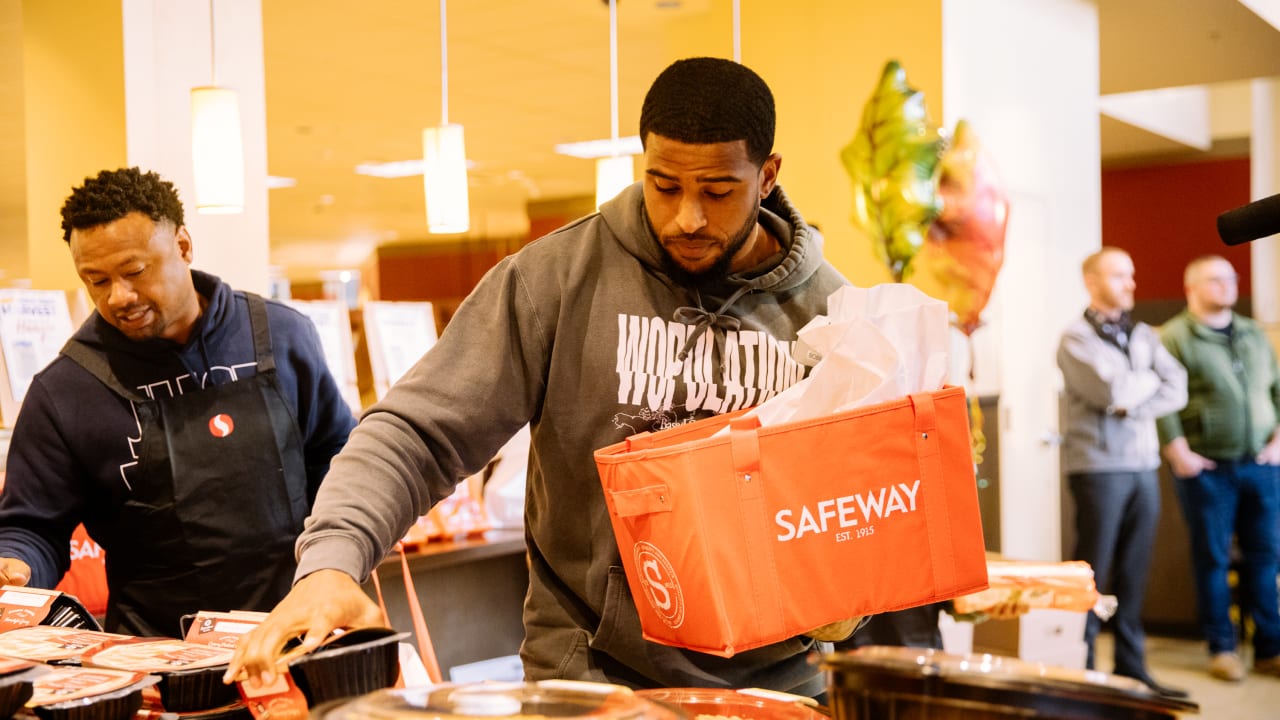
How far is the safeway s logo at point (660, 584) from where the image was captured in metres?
1.48

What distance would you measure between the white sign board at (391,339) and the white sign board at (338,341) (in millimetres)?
71

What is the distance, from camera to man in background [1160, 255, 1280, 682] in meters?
6.32

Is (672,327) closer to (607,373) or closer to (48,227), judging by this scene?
(607,373)

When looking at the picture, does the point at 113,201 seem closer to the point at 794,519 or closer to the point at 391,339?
the point at 794,519

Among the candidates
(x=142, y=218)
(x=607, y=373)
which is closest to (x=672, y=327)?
(x=607, y=373)

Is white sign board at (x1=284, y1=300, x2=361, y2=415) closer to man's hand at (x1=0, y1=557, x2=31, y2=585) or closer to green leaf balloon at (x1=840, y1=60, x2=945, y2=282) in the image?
man's hand at (x1=0, y1=557, x2=31, y2=585)

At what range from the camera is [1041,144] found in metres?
7.18

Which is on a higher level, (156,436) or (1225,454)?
(156,436)

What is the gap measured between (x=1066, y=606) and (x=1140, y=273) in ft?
35.4

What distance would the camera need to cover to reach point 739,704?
51.6 inches

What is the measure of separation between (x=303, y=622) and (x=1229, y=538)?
249 inches

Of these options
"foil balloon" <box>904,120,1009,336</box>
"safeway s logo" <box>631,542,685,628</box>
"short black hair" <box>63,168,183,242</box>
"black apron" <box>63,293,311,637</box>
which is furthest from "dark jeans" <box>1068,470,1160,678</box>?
"safeway s logo" <box>631,542,685,628</box>

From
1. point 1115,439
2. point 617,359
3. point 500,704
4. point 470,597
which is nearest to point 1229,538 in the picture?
point 1115,439

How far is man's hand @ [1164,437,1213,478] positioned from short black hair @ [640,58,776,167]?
547 cm
